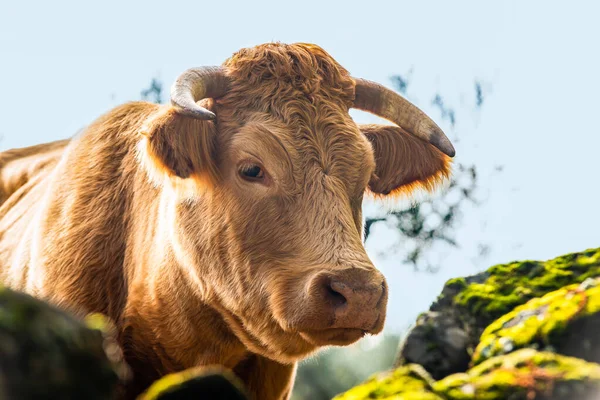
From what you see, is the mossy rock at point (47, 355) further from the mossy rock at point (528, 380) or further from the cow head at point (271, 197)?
the cow head at point (271, 197)

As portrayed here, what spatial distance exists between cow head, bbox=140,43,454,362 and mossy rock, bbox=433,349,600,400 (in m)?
1.39

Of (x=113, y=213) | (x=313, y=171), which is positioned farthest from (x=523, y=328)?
(x=113, y=213)

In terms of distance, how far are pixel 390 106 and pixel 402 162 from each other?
1.67 feet

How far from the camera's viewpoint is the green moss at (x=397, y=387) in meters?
2.41

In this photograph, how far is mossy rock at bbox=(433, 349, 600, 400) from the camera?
85.2 inches

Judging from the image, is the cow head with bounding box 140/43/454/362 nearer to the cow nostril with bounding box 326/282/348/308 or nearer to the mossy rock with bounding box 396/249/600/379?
→ the cow nostril with bounding box 326/282/348/308

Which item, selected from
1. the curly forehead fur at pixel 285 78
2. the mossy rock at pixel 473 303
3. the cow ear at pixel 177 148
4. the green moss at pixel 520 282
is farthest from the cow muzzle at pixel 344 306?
the curly forehead fur at pixel 285 78

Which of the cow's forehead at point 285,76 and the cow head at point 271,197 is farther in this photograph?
the cow's forehead at point 285,76

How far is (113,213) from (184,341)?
109cm

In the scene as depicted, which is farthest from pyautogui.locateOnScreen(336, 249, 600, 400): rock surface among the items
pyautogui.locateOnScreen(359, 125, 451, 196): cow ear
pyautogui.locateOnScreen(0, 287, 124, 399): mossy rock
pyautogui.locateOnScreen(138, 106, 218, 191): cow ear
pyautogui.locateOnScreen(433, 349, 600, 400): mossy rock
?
pyautogui.locateOnScreen(359, 125, 451, 196): cow ear

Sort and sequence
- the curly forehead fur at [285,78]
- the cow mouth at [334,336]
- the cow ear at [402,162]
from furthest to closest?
the cow ear at [402,162] < the curly forehead fur at [285,78] < the cow mouth at [334,336]

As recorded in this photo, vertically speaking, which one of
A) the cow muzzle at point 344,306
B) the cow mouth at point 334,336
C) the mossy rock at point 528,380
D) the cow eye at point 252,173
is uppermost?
the cow eye at point 252,173

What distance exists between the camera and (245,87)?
196 inches

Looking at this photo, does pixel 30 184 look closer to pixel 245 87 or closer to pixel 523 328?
pixel 245 87
